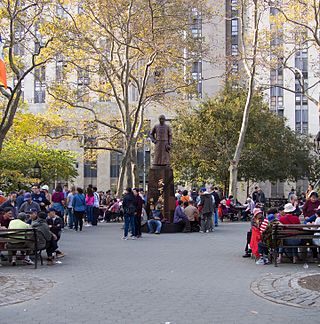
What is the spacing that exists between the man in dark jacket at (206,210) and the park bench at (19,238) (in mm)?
9590

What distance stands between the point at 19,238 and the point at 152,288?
4343 mm

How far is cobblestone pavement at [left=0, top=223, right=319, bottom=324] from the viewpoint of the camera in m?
8.30

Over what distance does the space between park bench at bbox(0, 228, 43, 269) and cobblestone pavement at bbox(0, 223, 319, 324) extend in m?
0.45

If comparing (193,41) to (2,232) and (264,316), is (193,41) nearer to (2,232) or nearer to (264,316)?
(2,232)

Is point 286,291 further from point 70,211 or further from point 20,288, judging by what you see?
point 70,211

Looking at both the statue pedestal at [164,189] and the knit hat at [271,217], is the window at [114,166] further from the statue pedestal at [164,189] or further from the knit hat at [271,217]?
the knit hat at [271,217]

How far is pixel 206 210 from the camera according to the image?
72.1 ft

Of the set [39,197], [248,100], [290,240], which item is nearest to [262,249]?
[290,240]

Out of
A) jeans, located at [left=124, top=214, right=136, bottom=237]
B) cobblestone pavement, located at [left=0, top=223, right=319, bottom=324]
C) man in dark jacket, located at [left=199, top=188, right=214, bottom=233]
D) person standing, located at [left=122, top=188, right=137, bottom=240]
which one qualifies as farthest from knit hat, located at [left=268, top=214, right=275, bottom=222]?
man in dark jacket, located at [left=199, top=188, right=214, bottom=233]

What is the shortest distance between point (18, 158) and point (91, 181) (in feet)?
85.3

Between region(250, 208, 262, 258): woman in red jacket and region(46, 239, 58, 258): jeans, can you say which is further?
region(250, 208, 262, 258): woman in red jacket

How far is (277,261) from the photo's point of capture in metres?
14.1

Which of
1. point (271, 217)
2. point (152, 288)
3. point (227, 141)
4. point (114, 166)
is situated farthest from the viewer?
point (114, 166)

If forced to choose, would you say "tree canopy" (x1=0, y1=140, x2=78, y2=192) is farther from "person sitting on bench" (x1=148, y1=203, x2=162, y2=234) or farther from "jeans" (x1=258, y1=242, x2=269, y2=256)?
"jeans" (x1=258, y1=242, x2=269, y2=256)
